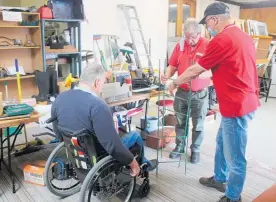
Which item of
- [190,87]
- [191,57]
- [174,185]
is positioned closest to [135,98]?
[190,87]

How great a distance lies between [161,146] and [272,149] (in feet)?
4.33

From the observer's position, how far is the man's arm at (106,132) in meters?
1.71

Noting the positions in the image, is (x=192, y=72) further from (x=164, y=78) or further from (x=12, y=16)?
(x=12, y=16)

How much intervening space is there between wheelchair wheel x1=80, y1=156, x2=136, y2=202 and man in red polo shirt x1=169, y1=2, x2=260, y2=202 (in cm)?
74

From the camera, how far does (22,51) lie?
3951mm

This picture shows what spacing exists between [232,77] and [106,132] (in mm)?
892

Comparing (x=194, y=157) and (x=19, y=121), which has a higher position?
(x=19, y=121)

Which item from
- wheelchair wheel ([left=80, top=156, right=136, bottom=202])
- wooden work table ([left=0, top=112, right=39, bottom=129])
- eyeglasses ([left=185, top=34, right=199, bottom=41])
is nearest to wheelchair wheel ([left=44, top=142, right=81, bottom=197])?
wheelchair wheel ([left=80, top=156, right=136, bottom=202])

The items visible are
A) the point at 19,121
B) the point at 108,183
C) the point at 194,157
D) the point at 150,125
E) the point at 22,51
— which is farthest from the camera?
the point at 22,51

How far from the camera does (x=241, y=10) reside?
25.5 ft

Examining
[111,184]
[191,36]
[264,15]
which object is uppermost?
[264,15]

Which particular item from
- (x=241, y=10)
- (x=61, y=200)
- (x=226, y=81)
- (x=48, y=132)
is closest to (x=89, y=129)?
(x=61, y=200)

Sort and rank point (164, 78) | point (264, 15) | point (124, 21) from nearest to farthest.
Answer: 1. point (164, 78)
2. point (124, 21)
3. point (264, 15)

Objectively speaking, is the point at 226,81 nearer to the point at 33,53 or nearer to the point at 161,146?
the point at 161,146
